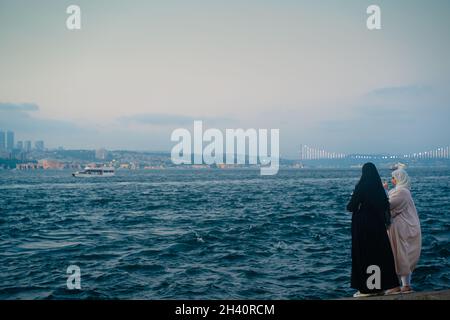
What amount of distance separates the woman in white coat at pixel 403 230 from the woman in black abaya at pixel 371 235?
10.5 inches

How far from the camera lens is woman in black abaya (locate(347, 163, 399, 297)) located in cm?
613

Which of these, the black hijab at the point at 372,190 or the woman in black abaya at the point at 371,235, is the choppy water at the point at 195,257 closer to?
the woman in black abaya at the point at 371,235

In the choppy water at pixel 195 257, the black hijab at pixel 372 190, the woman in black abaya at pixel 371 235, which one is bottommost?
the choppy water at pixel 195 257

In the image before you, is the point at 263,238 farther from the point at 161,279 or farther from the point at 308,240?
the point at 161,279

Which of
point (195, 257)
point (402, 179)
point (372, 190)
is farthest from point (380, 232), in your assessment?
point (195, 257)

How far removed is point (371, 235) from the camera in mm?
6234

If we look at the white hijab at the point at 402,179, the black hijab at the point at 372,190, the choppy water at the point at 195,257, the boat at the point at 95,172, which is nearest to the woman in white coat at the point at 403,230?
the white hijab at the point at 402,179

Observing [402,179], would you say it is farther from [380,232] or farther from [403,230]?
[380,232]

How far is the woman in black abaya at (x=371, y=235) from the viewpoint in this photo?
6.13 m

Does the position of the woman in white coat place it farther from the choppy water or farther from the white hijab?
the choppy water

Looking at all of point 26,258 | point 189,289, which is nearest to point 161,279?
point 189,289

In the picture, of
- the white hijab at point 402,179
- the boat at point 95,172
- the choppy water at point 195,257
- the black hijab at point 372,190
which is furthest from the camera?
the boat at point 95,172
